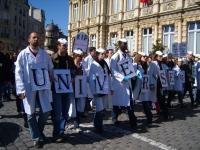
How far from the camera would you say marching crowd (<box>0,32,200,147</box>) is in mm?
7570

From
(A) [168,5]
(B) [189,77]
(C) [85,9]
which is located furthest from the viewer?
(C) [85,9]

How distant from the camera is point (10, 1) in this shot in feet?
239

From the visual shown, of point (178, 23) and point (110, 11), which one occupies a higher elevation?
point (110, 11)

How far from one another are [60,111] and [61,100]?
27 cm

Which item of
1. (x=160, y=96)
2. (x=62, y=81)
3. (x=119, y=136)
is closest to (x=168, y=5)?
(x=160, y=96)

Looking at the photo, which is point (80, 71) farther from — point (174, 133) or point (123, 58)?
point (174, 133)

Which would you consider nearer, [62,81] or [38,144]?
[38,144]

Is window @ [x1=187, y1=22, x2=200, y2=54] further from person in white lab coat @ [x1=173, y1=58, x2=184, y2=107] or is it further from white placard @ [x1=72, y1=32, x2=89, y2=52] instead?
white placard @ [x1=72, y1=32, x2=89, y2=52]

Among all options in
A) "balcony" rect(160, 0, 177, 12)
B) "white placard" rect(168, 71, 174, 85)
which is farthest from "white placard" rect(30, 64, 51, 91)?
"balcony" rect(160, 0, 177, 12)

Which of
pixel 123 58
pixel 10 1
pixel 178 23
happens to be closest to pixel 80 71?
pixel 123 58

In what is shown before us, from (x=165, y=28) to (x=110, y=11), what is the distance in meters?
9.56

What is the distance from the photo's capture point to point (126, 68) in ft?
32.3

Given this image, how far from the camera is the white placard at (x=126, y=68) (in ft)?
32.2

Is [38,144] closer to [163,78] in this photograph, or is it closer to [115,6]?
[163,78]
